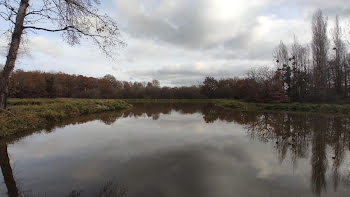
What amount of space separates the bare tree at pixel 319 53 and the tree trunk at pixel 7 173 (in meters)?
27.5

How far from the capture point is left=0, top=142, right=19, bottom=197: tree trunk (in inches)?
98.4

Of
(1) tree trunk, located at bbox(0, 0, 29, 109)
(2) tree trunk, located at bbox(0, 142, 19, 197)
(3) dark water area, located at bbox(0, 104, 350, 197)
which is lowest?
(3) dark water area, located at bbox(0, 104, 350, 197)

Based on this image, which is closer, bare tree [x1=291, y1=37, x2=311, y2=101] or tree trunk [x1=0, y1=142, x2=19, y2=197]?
tree trunk [x1=0, y1=142, x2=19, y2=197]

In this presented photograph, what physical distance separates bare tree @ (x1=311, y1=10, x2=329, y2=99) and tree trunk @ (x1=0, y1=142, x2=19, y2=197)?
27.5 metres

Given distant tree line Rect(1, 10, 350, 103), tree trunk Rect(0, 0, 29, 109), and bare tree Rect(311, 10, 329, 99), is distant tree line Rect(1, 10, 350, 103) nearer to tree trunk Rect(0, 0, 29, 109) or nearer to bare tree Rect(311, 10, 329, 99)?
bare tree Rect(311, 10, 329, 99)

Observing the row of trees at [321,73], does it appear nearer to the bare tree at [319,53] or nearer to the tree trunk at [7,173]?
the bare tree at [319,53]

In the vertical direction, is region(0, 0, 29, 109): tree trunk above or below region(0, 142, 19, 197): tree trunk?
above

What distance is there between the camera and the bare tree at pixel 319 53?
71.0ft

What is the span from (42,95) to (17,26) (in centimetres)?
3777

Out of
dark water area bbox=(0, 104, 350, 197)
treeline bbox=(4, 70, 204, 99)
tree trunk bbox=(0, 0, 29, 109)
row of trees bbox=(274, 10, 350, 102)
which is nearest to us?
dark water area bbox=(0, 104, 350, 197)

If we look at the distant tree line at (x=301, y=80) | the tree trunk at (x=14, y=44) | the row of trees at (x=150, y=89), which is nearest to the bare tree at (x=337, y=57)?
the distant tree line at (x=301, y=80)

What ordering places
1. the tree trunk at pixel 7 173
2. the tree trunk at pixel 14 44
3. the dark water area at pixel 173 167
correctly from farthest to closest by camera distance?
1. the tree trunk at pixel 14 44
2. the dark water area at pixel 173 167
3. the tree trunk at pixel 7 173

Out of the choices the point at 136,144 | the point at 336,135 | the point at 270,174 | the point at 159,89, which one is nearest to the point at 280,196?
the point at 270,174

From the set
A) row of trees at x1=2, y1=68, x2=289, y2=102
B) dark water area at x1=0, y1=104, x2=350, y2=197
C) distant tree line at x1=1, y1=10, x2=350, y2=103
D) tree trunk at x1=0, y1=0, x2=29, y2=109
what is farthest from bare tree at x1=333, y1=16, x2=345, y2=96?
tree trunk at x1=0, y1=0, x2=29, y2=109
